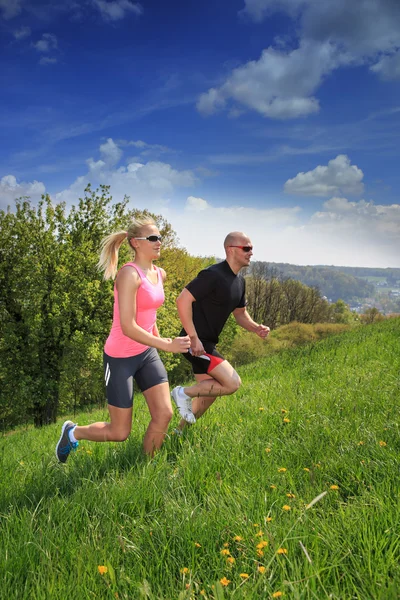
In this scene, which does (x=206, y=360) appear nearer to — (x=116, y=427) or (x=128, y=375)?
(x=128, y=375)

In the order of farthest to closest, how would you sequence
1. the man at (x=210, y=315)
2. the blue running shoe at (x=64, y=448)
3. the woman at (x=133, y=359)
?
the man at (x=210, y=315) < the blue running shoe at (x=64, y=448) < the woman at (x=133, y=359)

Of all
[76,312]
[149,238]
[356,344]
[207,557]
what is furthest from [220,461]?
[76,312]

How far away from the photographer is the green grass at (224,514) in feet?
7.23

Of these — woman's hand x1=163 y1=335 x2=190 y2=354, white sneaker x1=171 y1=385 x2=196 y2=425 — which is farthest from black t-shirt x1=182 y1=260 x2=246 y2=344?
woman's hand x1=163 y1=335 x2=190 y2=354

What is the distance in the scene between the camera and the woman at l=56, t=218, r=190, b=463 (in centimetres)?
432

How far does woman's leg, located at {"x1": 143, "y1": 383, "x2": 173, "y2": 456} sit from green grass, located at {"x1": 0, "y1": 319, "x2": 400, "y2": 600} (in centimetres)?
14

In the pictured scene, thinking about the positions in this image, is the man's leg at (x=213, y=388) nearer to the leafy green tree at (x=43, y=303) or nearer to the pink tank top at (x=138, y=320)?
the pink tank top at (x=138, y=320)

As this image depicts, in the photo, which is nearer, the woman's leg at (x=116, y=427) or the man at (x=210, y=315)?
the woman's leg at (x=116, y=427)

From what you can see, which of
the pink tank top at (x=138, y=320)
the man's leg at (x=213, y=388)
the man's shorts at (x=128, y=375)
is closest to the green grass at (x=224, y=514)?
the man's leg at (x=213, y=388)

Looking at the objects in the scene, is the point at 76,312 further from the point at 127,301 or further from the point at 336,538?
the point at 336,538

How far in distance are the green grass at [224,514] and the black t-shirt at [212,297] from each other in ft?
3.51

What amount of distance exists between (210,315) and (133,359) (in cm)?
108

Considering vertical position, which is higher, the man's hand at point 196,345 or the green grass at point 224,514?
the man's hand at point 196,345

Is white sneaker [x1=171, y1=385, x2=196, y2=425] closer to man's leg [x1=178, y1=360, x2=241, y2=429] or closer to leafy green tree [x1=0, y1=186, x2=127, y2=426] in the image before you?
man's leg [x1=178, y1=360, x2=241, y2=429]
